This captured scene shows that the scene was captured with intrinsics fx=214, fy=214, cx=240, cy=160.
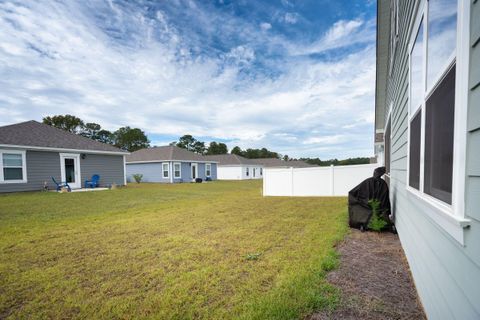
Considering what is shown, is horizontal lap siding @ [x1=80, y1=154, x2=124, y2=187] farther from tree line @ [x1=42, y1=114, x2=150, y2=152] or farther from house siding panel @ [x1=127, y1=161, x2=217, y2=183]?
tree line @ [x1=42, y1=114, x2=150, y2=152]

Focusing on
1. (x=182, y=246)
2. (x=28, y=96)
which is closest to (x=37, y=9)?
(x=182, y=246)

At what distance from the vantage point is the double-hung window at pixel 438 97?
1340 mm

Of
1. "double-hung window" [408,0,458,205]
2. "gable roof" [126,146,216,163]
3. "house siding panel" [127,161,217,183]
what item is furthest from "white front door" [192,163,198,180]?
"double-hung window" [408,0,458,205]

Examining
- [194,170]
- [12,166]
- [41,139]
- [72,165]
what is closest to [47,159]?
[41,139]

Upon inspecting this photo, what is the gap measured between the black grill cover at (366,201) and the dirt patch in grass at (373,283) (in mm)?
775

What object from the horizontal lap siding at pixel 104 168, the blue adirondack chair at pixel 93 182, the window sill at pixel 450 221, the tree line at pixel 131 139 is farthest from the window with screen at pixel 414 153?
the tree line at pixel 131 139

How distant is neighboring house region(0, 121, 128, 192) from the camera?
1179 cm

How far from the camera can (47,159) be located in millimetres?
13156

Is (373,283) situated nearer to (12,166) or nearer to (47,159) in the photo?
(12,166)

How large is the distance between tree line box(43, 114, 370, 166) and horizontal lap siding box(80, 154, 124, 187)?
47076 millimetres

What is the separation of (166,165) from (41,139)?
11613 mm

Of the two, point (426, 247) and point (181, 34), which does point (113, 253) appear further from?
point (181, 34)

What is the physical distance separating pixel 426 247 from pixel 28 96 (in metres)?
28.7

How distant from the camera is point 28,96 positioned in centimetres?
1992
